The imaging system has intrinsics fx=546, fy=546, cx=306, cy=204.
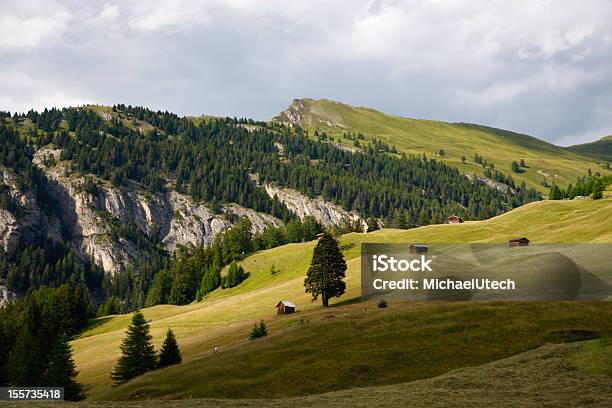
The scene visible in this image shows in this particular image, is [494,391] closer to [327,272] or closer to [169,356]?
[169,356]

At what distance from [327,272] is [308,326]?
86.4 feet

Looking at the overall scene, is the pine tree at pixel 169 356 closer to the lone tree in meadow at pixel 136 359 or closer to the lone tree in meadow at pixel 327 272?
the lone tree in meadow at pixel 136 359

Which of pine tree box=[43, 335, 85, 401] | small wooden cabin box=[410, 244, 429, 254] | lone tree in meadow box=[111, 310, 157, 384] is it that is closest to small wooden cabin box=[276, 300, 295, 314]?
small wooden cabin box=[410, 244, 429, 254]

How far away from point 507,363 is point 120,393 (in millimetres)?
35660

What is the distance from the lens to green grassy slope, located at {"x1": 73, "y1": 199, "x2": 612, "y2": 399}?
158 ft

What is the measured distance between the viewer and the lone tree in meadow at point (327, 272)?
8794 cm

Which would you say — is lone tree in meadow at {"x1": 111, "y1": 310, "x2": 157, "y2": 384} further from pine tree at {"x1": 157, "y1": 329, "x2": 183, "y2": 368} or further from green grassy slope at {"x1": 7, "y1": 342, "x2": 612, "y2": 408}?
green grassy slope at {"x1": 7, "y1": 342, "x2": 612, "y2": 408}

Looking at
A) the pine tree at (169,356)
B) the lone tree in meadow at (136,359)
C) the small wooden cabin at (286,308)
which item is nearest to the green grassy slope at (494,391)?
the lone tree in meadow at (136,359)

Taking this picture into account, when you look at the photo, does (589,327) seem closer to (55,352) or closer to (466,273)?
(466,273)

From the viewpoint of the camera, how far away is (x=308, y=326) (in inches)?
2457

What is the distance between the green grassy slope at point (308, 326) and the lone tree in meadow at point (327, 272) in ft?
9.56

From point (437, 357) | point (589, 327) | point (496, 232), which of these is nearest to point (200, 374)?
point (437, 357)

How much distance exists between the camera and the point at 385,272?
6234 centimetres

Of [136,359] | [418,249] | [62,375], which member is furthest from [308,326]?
[62,375]
